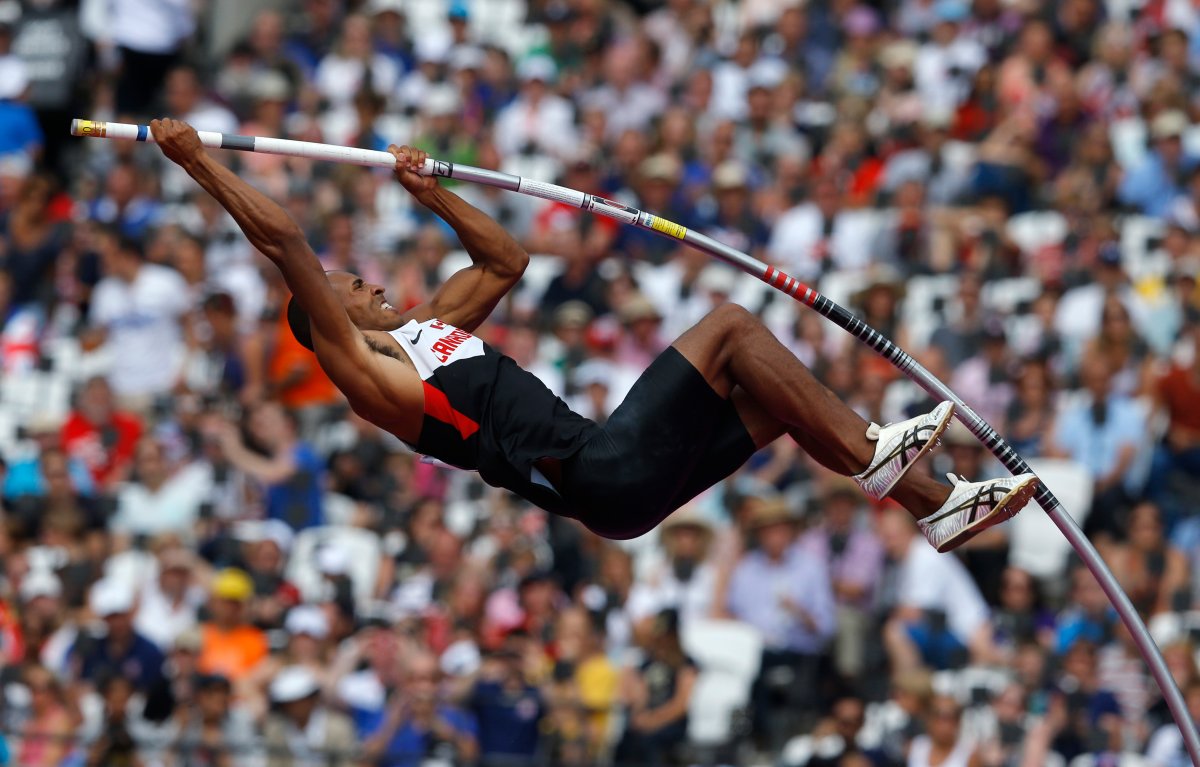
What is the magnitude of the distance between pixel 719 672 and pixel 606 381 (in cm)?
281

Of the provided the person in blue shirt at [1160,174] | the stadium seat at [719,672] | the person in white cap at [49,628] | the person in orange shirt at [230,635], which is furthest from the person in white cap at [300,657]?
the person in blue shirt at [1160,174]

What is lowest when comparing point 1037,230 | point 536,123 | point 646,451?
point 646,451

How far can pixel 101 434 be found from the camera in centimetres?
1720

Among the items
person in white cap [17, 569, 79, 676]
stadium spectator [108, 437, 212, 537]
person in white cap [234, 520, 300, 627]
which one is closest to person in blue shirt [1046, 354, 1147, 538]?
person in white cap [234, 520, 300, 627]

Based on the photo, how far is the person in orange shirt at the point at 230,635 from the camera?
1520cm

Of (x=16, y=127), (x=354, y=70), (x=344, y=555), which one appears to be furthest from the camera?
(x=354, y=70)

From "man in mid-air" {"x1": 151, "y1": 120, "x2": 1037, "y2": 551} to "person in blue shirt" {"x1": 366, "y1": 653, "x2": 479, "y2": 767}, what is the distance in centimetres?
454

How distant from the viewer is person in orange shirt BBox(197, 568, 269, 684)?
1520 cm

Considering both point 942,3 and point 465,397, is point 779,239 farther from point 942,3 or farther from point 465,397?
point 465,397

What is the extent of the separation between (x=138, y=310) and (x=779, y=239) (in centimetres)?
514

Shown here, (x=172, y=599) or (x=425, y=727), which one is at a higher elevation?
(x=172, y=599)

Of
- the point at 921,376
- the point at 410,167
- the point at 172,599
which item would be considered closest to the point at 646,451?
the point at 921,376

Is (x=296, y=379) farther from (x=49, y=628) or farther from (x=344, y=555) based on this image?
(x=49, y=628)

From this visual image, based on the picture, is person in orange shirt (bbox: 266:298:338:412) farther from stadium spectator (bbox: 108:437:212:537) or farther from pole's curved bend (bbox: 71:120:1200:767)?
pole's curved bend (bbox: 71:120:1200:767)
